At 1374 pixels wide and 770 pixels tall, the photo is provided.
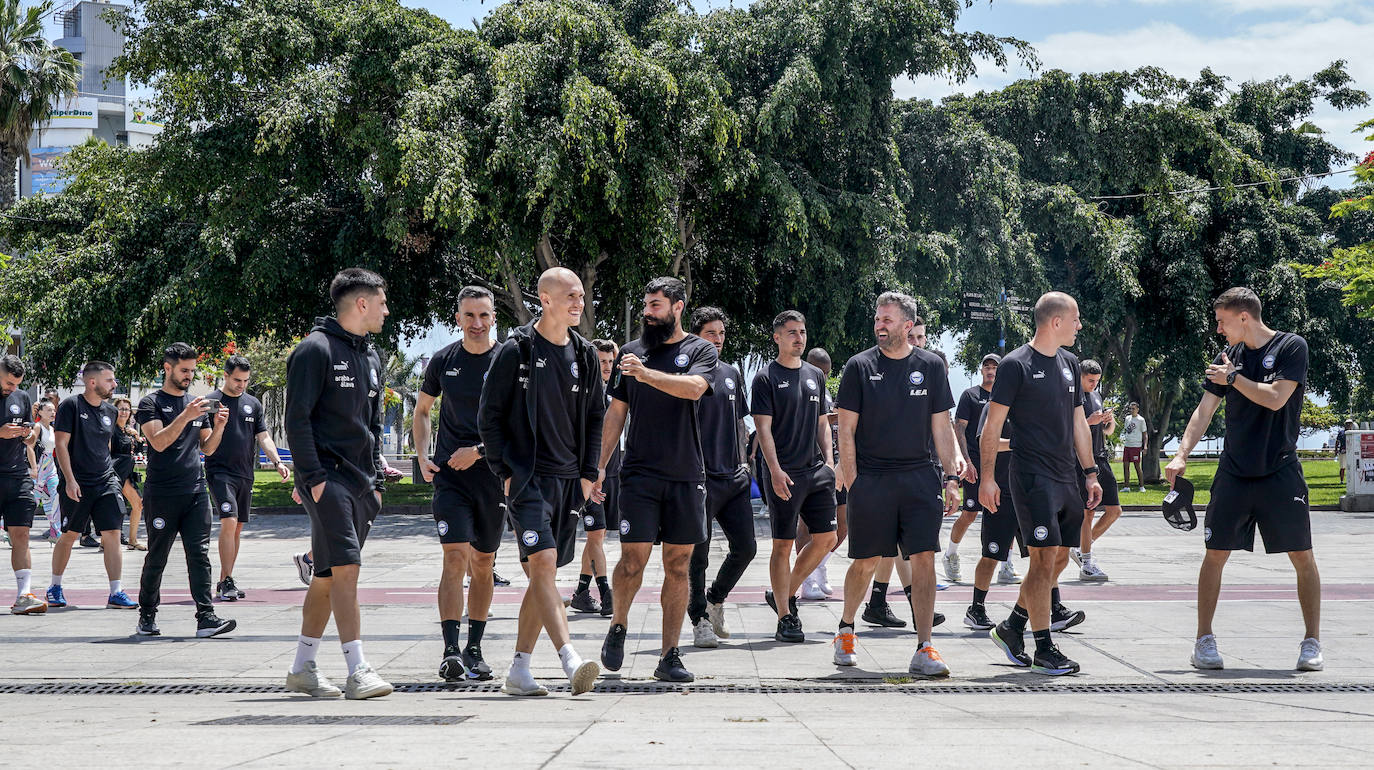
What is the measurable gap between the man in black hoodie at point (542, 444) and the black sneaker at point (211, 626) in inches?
121

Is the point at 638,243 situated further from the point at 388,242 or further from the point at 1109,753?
the point at 1109,753

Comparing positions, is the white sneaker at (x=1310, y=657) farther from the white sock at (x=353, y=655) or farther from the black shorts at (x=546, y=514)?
the white sock at (x=353, y=655)

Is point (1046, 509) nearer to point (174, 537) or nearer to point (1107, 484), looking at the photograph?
point (1107, 484)

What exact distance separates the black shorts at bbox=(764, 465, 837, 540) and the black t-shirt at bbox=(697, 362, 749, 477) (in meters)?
0.57

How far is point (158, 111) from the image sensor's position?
21.5m

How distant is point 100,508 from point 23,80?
26825 mm

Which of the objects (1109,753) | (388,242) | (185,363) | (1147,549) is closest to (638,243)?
(388,242)

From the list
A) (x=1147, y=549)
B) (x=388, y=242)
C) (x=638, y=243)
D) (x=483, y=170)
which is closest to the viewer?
(x=1147, y=549)

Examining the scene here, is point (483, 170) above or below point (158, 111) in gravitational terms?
below

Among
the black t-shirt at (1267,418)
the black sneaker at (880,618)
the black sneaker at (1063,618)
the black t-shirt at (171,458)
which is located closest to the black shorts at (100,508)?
the black t-shirt at (171,458)

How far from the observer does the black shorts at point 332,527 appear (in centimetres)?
577

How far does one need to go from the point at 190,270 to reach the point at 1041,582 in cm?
1908

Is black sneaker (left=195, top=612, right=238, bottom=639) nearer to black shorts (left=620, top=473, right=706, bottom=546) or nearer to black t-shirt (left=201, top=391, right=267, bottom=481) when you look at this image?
black t-shirt (left=201, top=391, right=267, bottom=481)

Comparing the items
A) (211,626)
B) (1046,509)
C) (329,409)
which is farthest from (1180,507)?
(211,626)
